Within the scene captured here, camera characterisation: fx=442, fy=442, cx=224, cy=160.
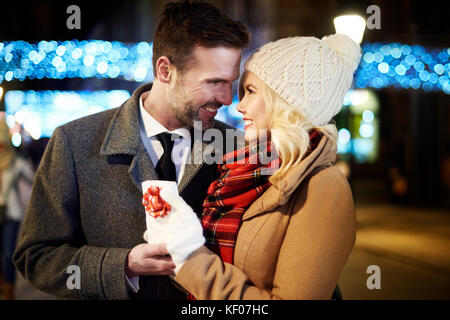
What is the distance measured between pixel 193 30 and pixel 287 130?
799mm

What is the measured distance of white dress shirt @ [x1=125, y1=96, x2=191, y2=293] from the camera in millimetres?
2252

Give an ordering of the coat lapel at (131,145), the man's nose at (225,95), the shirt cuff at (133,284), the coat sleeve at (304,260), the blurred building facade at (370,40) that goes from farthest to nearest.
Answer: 1. the blurred building facade at (370,40)
2. the man's nose at (225,95)
3. the coat lapel at (131,145)
4. the shirt cuff at (133,284)
5. the coat sleeve at (304,260)

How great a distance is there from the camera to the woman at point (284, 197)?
1637 mm

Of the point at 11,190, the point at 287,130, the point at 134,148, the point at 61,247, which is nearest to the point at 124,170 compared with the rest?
the point at 134,148

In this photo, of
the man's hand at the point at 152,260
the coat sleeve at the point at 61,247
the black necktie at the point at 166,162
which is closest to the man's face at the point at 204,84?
the black necktie at the point at 166,162

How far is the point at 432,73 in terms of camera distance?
10078 mm

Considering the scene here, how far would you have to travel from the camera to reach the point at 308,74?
1.87m

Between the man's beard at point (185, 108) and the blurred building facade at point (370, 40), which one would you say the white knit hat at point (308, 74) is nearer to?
the man's beard at point (185, 108)

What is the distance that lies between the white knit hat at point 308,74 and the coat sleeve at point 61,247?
0.99 meters

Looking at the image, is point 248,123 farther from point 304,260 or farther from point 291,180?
point 304,260

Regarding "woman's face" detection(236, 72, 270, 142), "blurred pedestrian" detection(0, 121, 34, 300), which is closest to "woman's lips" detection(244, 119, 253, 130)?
"woman's face" detection(236, 72, 270, 142)

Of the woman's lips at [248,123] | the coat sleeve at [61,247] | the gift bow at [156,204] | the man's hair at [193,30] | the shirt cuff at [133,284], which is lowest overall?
the shirt cuff at [133,284]
